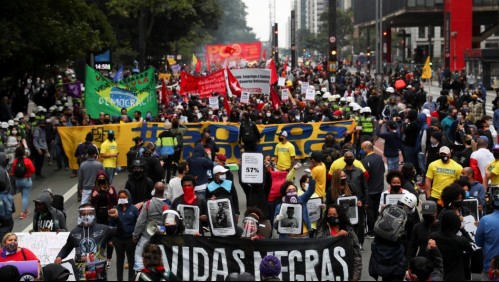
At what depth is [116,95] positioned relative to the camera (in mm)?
26344

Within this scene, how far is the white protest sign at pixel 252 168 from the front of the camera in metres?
15.2

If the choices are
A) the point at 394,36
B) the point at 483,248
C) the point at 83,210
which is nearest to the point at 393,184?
the point at 483,248

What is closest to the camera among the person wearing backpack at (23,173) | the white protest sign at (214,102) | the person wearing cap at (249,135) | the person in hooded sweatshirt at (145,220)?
the person in hooded sweatshirt at (145,220)

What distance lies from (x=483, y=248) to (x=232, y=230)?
3.14 metres

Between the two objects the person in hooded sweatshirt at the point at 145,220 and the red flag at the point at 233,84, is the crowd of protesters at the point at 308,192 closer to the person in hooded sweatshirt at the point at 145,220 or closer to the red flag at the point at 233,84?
the person in hooded sweatshirt at the point at 145,220

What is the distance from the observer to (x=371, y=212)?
49.2 ft

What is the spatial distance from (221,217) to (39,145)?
1183 cm

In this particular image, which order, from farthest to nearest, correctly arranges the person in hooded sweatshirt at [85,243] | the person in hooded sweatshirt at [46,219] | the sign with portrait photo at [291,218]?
the sign with portrait photo at [291,218] < the person in hooded sweatshirt at [46,219] < the person in hooded sweatshirt at [85,243]

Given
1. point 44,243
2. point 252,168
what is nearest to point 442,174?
point 252,168

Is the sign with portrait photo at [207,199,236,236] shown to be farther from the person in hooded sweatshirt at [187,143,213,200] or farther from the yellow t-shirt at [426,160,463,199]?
the yellow t-shirt at [426,160,463,199]

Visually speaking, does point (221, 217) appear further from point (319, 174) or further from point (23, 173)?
point (23, 173)

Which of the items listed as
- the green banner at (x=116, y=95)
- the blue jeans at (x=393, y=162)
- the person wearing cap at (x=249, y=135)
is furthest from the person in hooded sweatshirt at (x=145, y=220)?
the green banner at (x=116, y=95)

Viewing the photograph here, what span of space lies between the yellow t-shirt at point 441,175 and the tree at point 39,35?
51.2 ft

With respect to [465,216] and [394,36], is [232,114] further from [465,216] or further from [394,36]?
[394,36]
